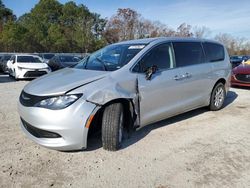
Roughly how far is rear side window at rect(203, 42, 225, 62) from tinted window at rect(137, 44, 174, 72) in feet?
4.70

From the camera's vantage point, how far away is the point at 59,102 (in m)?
3.11

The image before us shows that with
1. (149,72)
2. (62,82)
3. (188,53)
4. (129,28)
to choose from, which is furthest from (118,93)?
(129,28)

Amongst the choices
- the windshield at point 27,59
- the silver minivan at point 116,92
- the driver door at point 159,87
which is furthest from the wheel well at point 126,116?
the windshield at point 27,59

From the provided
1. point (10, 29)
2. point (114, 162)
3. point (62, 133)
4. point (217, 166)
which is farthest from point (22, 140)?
point (10, 29)

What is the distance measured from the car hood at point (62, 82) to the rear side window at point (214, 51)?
2917mm

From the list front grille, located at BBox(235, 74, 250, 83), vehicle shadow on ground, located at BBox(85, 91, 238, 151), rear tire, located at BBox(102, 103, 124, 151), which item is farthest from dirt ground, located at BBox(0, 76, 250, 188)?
front grille, located at BBox(235, 74, 250, 83)

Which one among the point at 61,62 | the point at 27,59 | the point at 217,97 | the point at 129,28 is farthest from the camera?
the point at 129,28

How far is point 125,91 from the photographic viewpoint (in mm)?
3561

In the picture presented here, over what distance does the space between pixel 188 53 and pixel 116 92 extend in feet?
7.06

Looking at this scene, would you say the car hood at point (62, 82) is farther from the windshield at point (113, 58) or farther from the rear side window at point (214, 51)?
the rear side window at point (214, 51)

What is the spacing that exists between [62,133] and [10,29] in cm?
3245

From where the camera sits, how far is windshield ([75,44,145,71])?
3.91m

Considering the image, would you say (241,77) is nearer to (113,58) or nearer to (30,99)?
(113,58)

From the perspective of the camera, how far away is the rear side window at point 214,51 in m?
5.47
